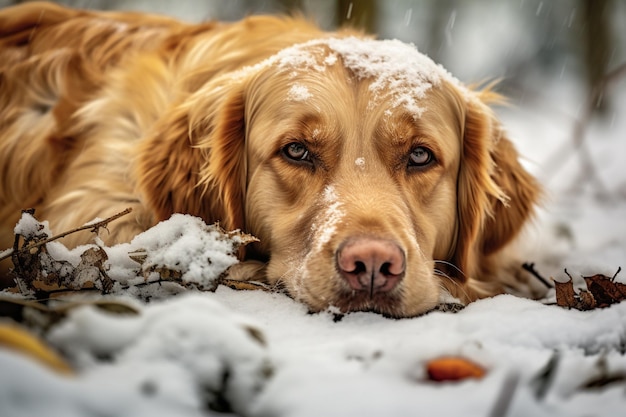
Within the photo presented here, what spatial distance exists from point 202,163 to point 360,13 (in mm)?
6997

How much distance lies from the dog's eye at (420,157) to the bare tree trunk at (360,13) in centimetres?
691

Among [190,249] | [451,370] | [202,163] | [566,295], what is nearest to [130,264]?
[190,249]

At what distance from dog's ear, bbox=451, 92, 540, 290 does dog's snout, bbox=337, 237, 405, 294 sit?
3.54 feet

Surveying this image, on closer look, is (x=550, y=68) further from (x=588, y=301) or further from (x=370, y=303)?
(x=370, y=303)

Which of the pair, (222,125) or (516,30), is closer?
(222,125)

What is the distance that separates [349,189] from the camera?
2684 mm

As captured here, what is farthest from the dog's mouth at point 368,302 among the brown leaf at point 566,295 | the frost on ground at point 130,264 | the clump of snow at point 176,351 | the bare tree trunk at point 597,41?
the bare tree trunk at point 597,41

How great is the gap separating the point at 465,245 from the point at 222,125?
140cm

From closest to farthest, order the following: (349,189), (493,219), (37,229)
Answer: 1. (37,229)
2. (349,189)
3. (493,219)

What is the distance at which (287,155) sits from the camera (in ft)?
9.52

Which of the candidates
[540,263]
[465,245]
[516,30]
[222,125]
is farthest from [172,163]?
[516,30]

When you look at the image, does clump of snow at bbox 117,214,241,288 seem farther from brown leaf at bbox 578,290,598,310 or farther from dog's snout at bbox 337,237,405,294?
brown leaf at bbox 578,290,598,310

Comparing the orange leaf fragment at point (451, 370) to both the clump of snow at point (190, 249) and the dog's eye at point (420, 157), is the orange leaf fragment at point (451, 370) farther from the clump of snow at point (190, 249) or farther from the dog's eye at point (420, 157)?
the dog's eye at point (420, 157)

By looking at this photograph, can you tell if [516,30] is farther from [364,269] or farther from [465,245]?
[364,269]
